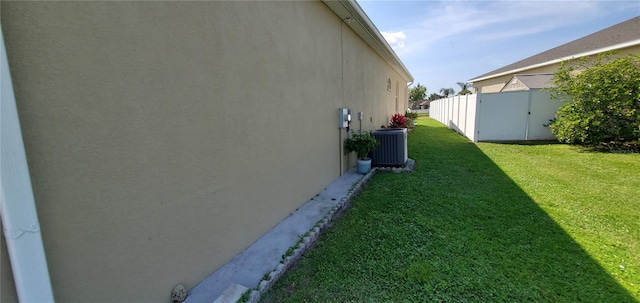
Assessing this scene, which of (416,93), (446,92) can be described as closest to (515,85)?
(416,93)

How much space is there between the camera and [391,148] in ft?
20.8

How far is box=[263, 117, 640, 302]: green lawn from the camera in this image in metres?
2.26

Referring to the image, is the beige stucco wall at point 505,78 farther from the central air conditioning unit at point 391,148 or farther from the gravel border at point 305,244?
the gravel border at point 305,244

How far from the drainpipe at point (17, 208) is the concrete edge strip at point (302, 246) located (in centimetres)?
123

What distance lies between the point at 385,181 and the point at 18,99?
5.17m

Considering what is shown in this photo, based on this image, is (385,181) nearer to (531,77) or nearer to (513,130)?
(513,130)

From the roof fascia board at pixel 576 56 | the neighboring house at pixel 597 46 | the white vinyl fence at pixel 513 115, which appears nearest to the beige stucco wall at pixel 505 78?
the neighboring house at pixel 597 46

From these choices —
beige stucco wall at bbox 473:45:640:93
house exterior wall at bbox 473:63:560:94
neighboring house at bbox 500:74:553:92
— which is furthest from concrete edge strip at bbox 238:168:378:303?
house exterior wall at bbox 473:63:560:94

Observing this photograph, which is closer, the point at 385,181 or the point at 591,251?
the point at 591,251

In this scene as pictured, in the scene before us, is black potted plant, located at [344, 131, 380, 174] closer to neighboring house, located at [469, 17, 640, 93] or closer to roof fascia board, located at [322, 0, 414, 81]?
roof fascia board, located at [322, 0, 414, 81]

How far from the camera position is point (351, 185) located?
5043 mm

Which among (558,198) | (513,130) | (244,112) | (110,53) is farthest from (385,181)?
(513,130)

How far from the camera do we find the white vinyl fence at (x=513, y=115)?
10016mm

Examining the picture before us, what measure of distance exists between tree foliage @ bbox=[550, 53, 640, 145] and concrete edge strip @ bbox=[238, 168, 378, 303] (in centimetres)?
893
